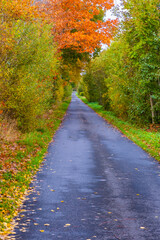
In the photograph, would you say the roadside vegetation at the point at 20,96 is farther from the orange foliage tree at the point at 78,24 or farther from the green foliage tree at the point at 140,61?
the orange foliage tree at the point at 78,24

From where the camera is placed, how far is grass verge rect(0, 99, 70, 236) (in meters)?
6.94

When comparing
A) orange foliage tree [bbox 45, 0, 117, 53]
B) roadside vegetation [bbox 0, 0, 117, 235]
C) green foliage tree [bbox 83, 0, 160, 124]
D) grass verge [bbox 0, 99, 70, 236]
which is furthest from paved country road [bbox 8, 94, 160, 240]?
orange foliage tree [bbox 45, 0, 117, 53]

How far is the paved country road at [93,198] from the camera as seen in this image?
592 centimetres

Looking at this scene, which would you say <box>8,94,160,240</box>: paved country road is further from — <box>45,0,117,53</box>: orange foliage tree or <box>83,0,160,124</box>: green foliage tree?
<box>45,0,117,53</box>: orange foliage tree

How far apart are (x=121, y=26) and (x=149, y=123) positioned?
7.54 meters

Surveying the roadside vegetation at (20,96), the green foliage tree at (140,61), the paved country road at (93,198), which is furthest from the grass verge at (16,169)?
the green foliage tree at (140,61)

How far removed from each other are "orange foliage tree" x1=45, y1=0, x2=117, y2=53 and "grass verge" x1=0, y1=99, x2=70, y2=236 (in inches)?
480

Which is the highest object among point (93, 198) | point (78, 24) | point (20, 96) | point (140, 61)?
point (78, 24)

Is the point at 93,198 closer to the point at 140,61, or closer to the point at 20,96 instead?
the point at 20,96

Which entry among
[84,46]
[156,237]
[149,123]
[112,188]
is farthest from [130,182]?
[84,46]

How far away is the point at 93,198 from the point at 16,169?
11.5ft

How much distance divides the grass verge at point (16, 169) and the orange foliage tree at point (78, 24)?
12200 millimetres

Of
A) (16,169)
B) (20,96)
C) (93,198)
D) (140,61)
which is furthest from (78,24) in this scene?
(93,198)

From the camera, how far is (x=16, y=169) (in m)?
10.5
